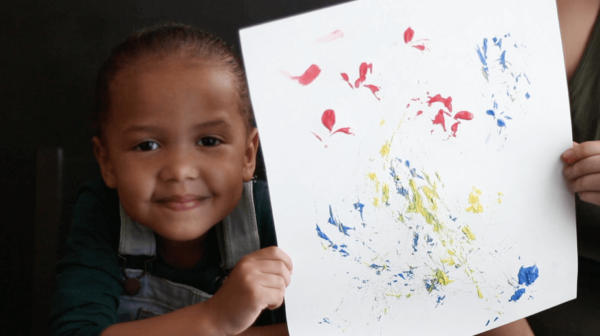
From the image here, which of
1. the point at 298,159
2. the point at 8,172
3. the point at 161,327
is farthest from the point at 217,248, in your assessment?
the point at 8,172

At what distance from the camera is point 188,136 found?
0.52 meters

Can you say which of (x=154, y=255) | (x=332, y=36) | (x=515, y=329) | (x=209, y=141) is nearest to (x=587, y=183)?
(x=515, y=329)

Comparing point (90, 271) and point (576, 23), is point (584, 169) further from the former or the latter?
point (90, 271)

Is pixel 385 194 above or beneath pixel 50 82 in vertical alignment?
beneath

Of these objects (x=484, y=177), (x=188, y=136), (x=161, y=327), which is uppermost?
(x=188, y=136)

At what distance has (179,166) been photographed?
51 cm

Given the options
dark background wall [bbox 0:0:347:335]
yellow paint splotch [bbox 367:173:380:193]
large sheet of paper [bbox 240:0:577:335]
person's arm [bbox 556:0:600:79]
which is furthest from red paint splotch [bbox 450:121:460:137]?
dark background wall [bbox 0:0:347:335]

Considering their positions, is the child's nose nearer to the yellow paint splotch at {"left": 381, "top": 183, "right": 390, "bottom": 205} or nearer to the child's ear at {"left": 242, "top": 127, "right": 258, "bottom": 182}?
the child's ear at {"left": 242, "top": 127, "right": 258, "bottom": 182}

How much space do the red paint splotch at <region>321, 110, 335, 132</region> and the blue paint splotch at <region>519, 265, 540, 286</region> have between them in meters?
0.30

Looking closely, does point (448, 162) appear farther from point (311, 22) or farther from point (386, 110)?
point (311, 22)

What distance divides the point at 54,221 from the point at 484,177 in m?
0.64

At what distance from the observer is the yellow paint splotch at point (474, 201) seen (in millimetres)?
497

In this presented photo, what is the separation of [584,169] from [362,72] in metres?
0.29

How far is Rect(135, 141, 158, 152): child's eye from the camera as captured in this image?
1.74ft
